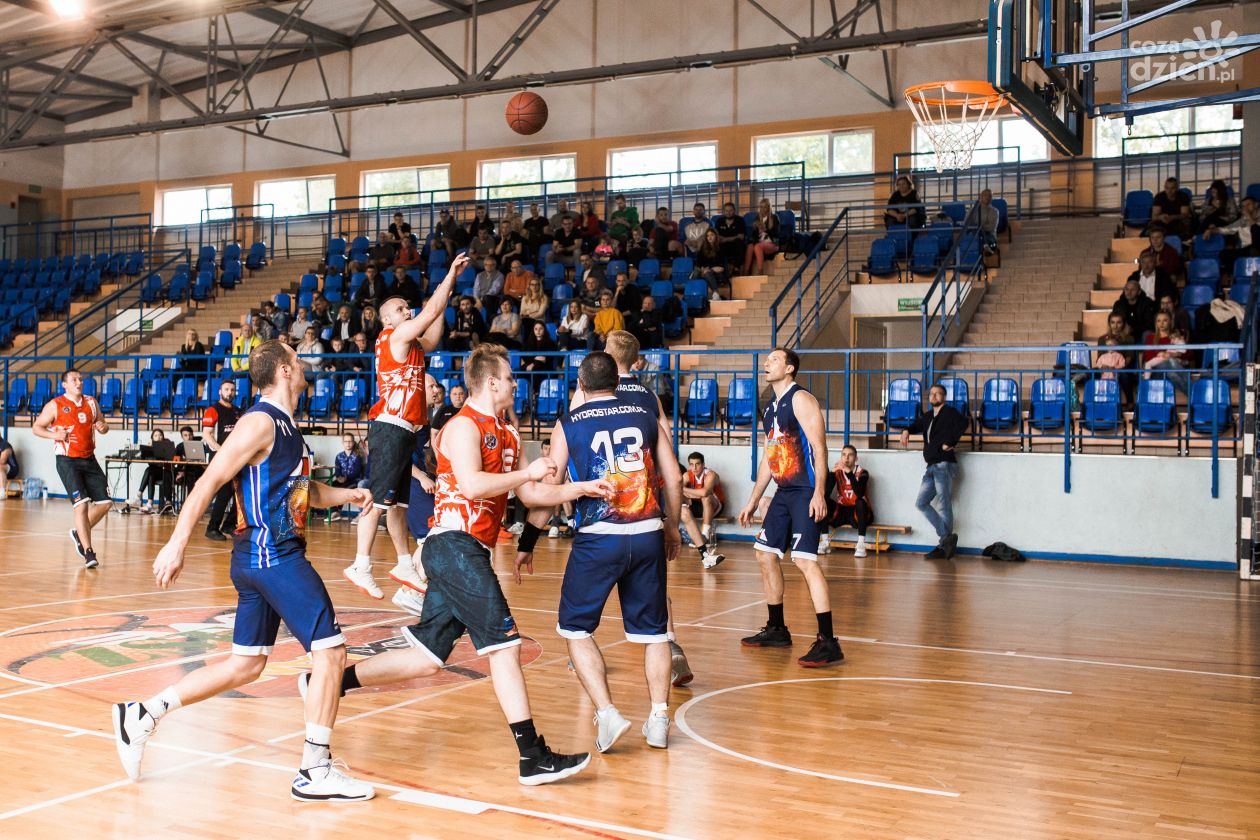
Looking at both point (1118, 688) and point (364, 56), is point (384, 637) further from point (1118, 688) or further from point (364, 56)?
point (364, 56)

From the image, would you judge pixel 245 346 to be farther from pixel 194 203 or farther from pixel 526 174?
pixel 194 203

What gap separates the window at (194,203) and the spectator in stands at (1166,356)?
24238 millimetres

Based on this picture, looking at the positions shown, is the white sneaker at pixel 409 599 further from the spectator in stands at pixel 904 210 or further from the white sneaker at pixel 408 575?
the spectator in stands at pixel 904 210

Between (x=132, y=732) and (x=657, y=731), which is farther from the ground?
(x=132, y=732)

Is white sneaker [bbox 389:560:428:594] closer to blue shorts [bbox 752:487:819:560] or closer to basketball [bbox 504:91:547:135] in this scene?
blue shorts [bbox 752:487:819:560]

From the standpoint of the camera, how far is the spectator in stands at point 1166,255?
17.0 m

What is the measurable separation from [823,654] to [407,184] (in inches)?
940

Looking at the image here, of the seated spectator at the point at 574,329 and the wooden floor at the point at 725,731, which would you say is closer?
the wooden floor at the point at 725,731

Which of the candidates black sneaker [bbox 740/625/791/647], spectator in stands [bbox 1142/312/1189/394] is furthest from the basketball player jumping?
spectator in stands [bbox 1142/312/1189/394]

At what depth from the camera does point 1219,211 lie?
18188 mm

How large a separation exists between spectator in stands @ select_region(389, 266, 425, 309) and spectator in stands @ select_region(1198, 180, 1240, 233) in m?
12.9

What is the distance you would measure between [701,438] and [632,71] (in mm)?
6792

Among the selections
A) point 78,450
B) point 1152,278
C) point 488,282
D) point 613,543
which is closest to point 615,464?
point 613,543

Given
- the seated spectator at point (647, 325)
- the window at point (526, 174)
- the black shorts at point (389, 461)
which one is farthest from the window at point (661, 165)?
the black shorts at point (389, 461)
